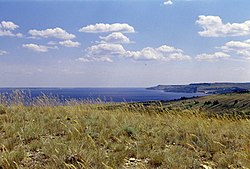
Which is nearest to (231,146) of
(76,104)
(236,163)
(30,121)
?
(236,163)

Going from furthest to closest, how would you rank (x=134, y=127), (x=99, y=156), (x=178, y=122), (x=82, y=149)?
(x=178, y=122) < (x=134, y=127) < (x=82, y=149) < (x=99, y=156)

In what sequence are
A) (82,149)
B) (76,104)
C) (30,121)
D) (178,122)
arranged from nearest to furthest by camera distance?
(82,149) < (30,121) < (178,122) < (76,104)

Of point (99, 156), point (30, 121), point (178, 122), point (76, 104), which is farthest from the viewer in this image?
point (76, 104)

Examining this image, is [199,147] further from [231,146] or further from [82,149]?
[82,149]

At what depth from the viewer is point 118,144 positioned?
252 inches

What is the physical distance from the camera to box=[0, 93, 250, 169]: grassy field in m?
5.42

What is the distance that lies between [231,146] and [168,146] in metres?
1.38

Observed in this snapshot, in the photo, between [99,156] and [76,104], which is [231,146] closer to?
[99,156]

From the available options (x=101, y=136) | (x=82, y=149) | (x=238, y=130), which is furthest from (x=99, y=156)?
(x=238, y=130)

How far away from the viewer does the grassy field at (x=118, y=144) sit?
17.8ft

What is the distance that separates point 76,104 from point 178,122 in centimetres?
491

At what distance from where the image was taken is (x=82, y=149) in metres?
5.89

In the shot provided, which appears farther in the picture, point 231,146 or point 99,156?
point 231,146

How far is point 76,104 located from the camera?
40.5ft
